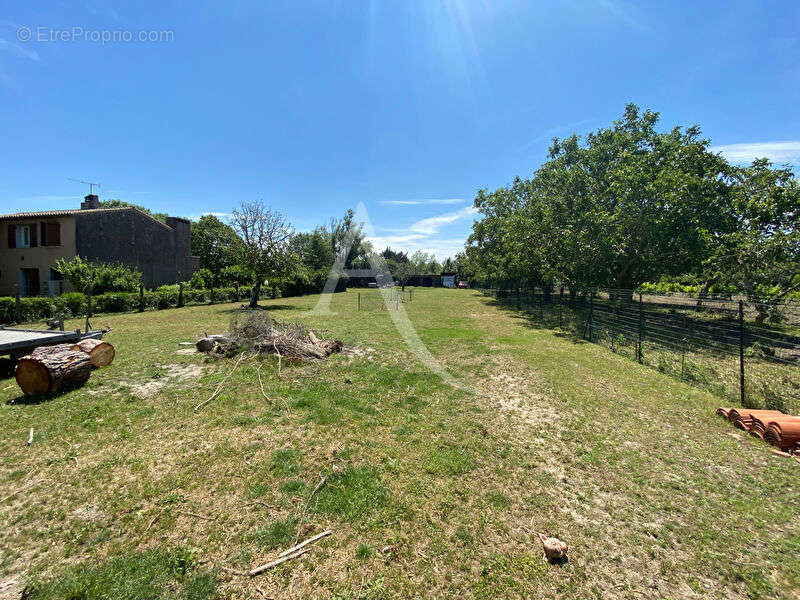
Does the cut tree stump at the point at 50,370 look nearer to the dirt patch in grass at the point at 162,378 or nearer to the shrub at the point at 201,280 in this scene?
the dirt patch in grass at the point at 162,378

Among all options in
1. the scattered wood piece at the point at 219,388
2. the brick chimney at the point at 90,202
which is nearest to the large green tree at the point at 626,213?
the scattered wood piece at the point at 219,388

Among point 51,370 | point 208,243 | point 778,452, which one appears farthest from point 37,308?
point 208,243

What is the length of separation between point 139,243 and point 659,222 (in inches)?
1362

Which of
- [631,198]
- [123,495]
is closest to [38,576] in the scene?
[123,495]

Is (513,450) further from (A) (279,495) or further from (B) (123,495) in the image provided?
(B) (123,495)

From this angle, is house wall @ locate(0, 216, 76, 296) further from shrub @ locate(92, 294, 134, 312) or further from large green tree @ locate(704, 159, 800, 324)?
large green tree @ locate(704, 159, 800, 324)

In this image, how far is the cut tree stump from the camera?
5430 millimetres

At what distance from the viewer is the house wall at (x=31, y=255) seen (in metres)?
20.2

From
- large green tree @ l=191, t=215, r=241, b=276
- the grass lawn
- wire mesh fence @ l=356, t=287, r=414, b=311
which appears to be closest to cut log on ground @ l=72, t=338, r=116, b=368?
the grass lawn

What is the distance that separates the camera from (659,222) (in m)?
14.0

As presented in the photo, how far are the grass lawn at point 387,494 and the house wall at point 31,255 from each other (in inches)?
805

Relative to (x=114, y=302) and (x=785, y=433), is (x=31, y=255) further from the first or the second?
(x=785, y=433)

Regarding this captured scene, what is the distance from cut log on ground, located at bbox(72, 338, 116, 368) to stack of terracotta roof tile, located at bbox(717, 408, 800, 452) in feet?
41.4

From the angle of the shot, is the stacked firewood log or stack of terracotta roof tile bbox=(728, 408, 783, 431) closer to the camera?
stack of terracotta roof tile bbox=(728, 408, 783, 431)
